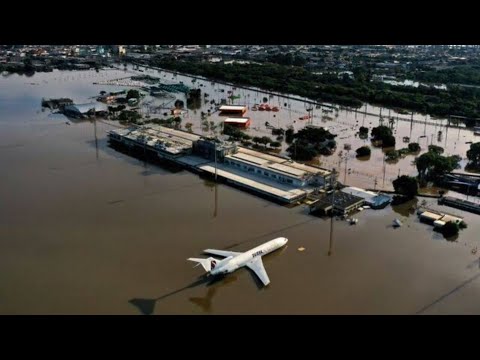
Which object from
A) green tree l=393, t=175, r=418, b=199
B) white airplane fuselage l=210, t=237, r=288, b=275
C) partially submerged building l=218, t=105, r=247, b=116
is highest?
partially submerged building l=218, t=105, r=247, b=116

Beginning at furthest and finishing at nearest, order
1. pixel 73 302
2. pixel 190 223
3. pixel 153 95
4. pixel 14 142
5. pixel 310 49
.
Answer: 1. pixel 310 49
2. pixel 153 95
3. pixel 14 142
4. pixel 190 223
5. pixel 73 302

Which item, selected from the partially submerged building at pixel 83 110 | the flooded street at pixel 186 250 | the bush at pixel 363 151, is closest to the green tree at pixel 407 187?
the flooded street at pixel 186 250

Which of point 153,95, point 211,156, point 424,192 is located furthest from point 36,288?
point 153,95

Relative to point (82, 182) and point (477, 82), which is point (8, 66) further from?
point (477, 82)

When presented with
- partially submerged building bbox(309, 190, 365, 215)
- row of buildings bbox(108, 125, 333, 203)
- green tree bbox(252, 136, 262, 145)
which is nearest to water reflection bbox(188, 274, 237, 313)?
partially submerged building bbox(309, 190, 365, 215)

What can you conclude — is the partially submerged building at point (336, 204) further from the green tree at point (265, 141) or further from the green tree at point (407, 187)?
the green tree at point (265, 141)

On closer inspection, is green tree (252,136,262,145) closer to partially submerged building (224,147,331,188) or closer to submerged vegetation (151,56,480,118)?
partially submerged building (224,147,331,188)
